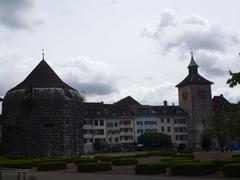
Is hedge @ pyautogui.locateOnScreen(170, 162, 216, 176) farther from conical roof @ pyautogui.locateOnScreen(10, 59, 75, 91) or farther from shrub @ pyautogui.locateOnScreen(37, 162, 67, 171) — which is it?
conical roof @ pyautogui.locateOnScreen(10, 59, 75, 91)

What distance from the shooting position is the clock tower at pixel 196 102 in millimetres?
97625

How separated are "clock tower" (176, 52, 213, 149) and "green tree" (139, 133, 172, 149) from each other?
10.9 metres

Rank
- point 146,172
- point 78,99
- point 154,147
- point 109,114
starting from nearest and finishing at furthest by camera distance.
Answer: point 146,172 → point 78,99 → point 154,147 → point 109,114

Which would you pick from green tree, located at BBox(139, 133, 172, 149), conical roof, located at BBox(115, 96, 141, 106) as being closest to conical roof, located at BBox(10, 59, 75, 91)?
green tree, located at BBox(139, 133, 172, 149)

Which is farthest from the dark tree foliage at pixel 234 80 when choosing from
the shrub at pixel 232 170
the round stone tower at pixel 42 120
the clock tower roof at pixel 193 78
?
the clock tower roof at pixel 193 78

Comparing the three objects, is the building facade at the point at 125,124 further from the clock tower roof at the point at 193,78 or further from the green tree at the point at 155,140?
the clock tower roof at the point at 193,78

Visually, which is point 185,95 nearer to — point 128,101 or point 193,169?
point 128,101

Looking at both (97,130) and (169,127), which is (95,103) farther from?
(169,127)

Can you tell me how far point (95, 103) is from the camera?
316 ft

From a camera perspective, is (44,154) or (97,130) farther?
(97,130)

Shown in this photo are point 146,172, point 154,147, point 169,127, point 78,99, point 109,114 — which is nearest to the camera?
point 146,172

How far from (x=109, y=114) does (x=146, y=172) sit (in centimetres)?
6737

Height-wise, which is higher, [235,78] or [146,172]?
[235,78]

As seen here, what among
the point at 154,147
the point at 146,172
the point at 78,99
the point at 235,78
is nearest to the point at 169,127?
the point at 154,147
